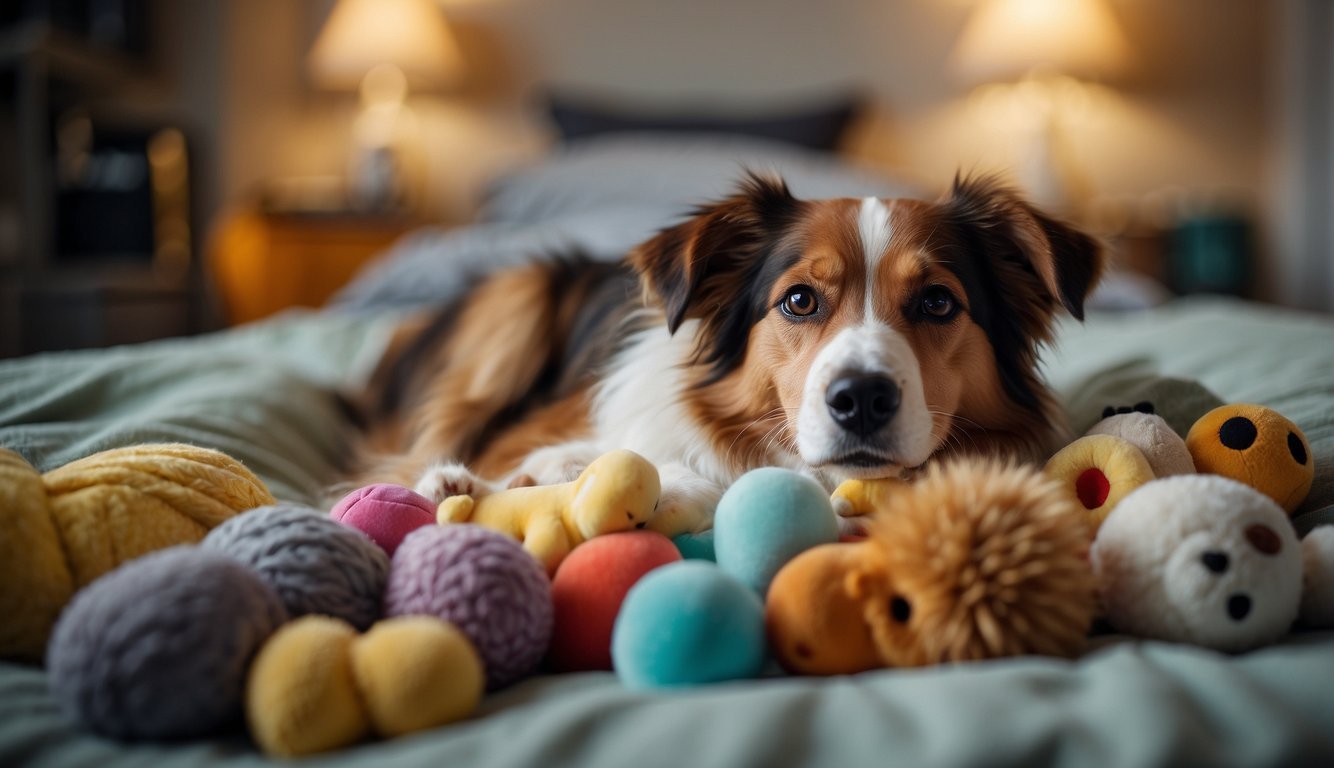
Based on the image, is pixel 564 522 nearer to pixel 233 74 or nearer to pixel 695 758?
pixel 695 758

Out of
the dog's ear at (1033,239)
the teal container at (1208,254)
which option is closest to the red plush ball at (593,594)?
the dog's ear at (1033,239)

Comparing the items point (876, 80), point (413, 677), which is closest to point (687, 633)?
point (413, 677)

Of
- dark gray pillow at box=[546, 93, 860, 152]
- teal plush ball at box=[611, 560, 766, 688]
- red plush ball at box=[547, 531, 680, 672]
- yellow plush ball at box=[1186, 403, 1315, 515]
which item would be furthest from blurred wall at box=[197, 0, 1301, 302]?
teal plush ball at box=[611, 560, 766, 688]

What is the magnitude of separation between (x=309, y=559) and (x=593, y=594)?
26cm

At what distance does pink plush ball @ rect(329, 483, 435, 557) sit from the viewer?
108 cm

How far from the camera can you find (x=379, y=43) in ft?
15.5

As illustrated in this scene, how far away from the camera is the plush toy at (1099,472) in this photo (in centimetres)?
109

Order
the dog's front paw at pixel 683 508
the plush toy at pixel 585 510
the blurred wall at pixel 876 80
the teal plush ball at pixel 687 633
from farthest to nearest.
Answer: the blurred wall at pixel 876 80
the dog's front paw at pixel 683 508
the plush toy at pixel 585 510
the teal plush ball at pixel 687 633

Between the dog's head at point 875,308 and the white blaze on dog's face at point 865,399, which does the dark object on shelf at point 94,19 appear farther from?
the white blaze on dog's face at point 865,399

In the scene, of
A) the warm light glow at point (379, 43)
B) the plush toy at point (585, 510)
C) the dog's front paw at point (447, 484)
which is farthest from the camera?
the warm light glow at point (379, 43)

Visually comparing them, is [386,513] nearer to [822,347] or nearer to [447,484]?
[447,484]

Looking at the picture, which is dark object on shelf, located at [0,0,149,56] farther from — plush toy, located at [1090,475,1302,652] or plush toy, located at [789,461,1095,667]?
plush toy, located at [1090,475,1302,652]

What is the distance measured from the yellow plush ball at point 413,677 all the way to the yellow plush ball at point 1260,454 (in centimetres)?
93

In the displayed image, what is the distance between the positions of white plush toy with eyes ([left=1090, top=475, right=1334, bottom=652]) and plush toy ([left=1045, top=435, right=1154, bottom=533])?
114mm
